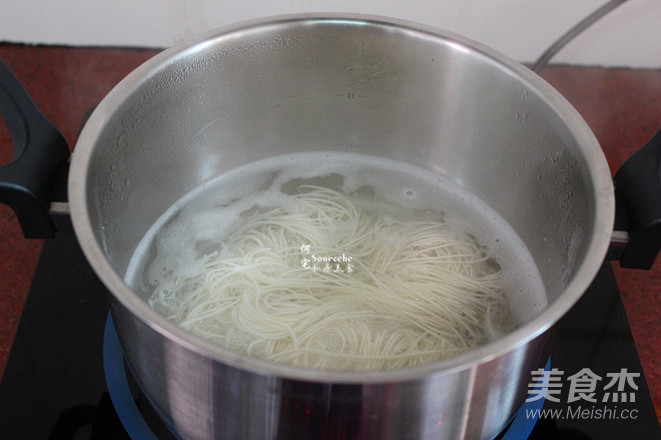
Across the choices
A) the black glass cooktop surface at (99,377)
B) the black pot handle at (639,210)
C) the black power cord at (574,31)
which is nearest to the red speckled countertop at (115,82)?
the black power cord at (574,31)

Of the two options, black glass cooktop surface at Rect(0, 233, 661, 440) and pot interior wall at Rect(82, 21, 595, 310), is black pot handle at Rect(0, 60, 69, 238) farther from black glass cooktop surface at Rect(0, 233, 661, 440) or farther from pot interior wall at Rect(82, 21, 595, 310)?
black glass cooktop surface at Rect(0, 233, 661, 440)

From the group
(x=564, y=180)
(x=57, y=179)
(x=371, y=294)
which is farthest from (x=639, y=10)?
(x=57, y=179)

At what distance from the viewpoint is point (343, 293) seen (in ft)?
3.07

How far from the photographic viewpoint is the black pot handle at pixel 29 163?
0.70 metres

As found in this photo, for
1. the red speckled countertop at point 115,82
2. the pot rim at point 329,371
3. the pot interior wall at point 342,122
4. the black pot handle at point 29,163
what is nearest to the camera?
the pot rim at point 329,371

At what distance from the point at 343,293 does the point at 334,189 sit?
0.24 meters

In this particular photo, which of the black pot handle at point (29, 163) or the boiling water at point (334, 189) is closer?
the black pot handle at point (29, 163)

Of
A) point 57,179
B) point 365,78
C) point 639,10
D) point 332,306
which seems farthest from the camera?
point 639,10

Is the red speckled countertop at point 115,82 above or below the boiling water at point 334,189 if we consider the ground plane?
above

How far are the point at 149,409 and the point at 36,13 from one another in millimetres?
964

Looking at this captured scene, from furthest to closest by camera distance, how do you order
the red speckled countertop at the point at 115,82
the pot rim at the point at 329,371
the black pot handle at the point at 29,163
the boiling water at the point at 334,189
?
1. the red speckled countertop at the point at 115,82
2. the boiling water at the point at 334,189
3. the black pot handle at the point at 29,163
4. the pot rim at the point at 329,371

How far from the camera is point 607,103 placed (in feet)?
4.51

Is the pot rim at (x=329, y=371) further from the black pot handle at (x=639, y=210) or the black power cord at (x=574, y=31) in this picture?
the black power cord at (x=574, y=31)

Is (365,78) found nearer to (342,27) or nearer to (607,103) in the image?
(342,27)
